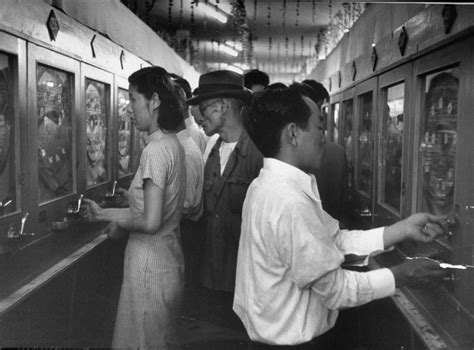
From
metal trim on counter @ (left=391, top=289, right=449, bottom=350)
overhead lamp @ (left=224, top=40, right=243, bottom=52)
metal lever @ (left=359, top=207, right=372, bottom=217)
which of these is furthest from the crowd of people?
overhead lamp @ (left=224, top=40, right=243, bottom=52)

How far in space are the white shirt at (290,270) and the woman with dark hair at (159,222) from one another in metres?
0.51

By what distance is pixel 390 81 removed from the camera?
2402 mm

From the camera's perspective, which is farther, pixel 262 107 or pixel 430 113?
pixel 430 113

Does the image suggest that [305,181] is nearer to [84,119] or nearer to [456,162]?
[456,162]

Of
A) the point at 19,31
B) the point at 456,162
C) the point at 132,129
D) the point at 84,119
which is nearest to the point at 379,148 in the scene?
the point at 456,162

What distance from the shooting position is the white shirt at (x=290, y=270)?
114 centimetres

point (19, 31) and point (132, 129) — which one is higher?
point (19, 31)

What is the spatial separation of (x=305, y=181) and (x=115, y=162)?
46.4 inches

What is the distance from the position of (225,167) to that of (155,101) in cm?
41

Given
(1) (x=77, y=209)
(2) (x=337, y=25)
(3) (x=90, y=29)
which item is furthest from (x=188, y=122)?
(2) (x=337, y=25)

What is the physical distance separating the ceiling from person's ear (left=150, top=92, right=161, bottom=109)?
46cm

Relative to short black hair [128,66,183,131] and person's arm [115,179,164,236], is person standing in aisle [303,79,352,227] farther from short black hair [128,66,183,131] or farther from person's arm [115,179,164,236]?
person's arm [115,179,164,236]

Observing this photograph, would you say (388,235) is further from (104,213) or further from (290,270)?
(104,213)

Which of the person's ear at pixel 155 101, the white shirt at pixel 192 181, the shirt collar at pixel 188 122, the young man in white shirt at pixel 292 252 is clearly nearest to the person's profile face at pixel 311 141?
the young man in white shirt at pixel 292 252
